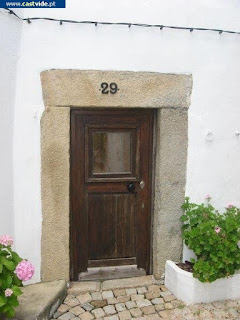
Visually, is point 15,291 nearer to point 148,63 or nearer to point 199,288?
point 199,288

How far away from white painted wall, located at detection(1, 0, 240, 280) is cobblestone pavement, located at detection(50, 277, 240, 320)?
547mm

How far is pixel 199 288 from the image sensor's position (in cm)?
333

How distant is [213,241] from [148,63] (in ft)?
6.11

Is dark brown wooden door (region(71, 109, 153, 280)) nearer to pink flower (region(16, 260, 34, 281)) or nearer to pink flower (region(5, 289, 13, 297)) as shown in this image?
pink flower (region(16, 260, 34, 281))

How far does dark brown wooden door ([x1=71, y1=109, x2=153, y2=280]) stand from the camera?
352cm

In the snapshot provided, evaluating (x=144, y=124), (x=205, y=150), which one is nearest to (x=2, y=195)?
(x=144, y=124)

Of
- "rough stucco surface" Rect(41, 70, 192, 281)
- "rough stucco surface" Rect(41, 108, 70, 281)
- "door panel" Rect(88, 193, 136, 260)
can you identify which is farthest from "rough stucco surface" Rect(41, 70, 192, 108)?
"door panel" Rect(88, 193, 136, 260)

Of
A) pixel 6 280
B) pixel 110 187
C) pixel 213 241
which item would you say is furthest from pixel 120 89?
pixel 6 280

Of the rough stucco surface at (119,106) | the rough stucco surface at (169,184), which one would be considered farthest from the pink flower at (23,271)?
the rough stucco surface at (169,184)

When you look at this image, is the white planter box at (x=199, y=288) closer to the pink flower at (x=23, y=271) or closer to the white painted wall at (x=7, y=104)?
the pink flower at (x=23, y=271)

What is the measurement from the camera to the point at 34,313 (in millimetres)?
2910

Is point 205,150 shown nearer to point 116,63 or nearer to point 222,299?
point 116,63

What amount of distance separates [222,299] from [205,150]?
1.57m

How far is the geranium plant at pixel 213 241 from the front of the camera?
3.21 meters
